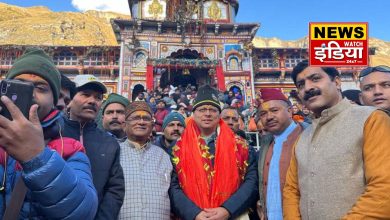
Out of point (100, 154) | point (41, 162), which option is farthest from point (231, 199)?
point (41, 162)

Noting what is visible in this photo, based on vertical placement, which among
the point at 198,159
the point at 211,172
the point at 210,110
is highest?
the point at 210,110

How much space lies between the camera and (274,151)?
3.06 m

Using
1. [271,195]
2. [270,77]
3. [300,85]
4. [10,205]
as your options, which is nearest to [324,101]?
[300,85]

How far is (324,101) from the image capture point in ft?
7.88

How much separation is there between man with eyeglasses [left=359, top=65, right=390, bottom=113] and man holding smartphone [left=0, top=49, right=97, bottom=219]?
9.79 ft

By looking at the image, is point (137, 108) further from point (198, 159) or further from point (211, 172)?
point (211, 172)

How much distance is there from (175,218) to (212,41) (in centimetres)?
1849

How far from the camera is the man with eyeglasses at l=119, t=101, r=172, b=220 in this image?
2.70 m

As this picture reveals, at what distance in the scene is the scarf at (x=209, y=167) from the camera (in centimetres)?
289

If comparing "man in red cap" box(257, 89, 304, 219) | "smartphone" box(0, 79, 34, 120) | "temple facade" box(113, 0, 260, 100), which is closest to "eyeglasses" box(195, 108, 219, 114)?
"man in red cap" box(257, 89, 304, 219)

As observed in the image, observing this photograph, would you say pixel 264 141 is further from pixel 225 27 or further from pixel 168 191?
pixel 225 27

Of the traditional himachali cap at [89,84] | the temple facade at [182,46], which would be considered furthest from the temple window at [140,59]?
the traditional himachali cap at [89,84]

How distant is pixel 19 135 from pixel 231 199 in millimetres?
2149

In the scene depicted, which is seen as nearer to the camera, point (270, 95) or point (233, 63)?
point (270, 95)
